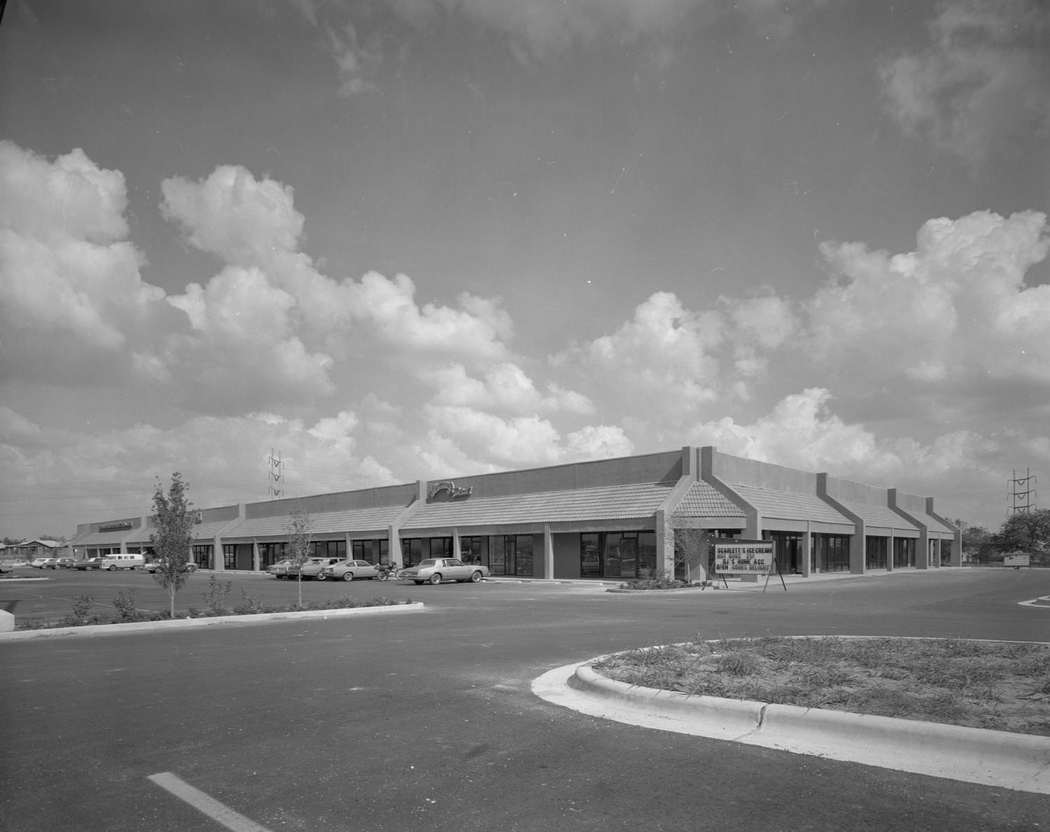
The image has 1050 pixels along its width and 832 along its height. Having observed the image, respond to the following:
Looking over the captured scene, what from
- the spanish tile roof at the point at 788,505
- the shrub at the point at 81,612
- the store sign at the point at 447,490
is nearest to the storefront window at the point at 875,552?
the spanish tile roof at the point at 788,505

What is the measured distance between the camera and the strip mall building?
4231 cm

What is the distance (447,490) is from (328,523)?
1503 centimetres

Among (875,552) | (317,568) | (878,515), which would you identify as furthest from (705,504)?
(878,515)

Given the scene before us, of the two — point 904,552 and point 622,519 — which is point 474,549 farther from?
point 904,552

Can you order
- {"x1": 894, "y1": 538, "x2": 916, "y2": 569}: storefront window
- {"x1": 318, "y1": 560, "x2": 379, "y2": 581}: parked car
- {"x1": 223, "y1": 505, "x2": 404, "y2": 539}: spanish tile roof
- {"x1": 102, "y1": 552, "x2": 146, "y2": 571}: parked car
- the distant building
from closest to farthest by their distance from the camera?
{"x1": 318, "y1": 560, "x2": 379, "y2": 581}: parked car → {"x1": 223, "y1": 505, "x2": 404, "y2": 539}: spanish tile roof → {"x1": 894, "y1": 538, "x2": 916, "y2": 569}: storefront window → {"x1": 102, "y1": 552, "x2": 146, "y2": 571}: parked car → the distant building

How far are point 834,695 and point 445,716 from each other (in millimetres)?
3719

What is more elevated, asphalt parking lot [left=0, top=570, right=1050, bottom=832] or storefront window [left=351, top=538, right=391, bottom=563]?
asphalt parking lot [left=0, top=570, right=1050, bottom=832]

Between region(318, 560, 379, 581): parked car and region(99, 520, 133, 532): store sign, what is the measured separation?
227 feet

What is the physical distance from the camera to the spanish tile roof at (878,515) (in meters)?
57.9

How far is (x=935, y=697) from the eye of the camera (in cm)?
751

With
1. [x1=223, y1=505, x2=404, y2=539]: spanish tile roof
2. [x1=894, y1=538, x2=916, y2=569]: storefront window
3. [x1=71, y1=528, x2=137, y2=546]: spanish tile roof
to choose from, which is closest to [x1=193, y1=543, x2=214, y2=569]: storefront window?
[x1=223, y1=505, x2=404, y2=539]: spanish tile roof

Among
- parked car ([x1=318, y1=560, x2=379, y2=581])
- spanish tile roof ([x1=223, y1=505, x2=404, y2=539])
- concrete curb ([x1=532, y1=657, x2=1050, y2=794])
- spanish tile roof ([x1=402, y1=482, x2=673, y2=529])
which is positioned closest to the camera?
concrete curb ([x1=532, y1=657, x2=1050, y2=794])

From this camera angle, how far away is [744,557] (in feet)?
120

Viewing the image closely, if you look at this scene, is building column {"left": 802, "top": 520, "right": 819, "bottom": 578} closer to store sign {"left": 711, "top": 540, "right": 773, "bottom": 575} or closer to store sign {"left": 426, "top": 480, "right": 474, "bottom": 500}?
store sign {"left": 711, "top": 540, "right": 773, "bottom": 575}
